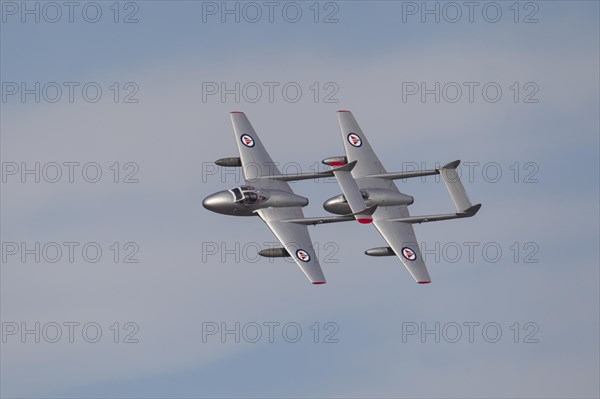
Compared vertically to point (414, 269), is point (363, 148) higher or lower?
higher

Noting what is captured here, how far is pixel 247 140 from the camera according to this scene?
169625 millimetres

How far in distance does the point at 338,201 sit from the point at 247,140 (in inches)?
502

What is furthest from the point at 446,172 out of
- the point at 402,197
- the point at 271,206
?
the point at 271,206

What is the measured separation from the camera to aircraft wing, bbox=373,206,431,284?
161 meters

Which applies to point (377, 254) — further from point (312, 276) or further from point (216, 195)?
point (216, 195)

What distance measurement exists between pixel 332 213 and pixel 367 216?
10079mm

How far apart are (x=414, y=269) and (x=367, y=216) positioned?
341 inches

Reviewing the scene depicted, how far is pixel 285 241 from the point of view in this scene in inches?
6334

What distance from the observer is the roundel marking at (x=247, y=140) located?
16912 centimetres

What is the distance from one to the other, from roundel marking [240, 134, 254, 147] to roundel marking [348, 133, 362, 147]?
426 inches

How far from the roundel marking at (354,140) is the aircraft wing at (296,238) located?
10.6 meters

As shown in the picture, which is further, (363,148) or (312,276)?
(363,148)

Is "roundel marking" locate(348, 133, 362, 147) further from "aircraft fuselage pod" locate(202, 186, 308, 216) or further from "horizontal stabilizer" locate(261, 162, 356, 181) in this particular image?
"aircraft fuselage pod" locate(202, 186, 308, 216)

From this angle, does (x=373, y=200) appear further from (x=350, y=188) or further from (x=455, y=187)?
(x=455, y=187)
